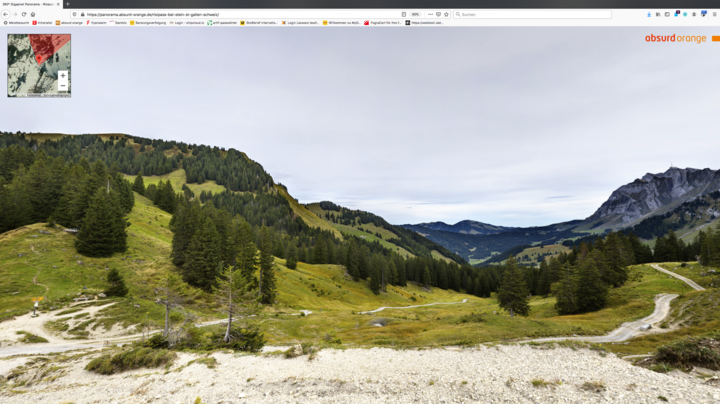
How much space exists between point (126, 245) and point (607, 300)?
333 feet

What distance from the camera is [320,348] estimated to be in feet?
82.5

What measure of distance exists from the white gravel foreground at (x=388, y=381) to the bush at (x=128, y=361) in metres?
0.73

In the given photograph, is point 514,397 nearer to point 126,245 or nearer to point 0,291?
point 0,291

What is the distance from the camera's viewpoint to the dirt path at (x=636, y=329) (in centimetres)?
2795

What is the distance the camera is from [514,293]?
50406 millimetres

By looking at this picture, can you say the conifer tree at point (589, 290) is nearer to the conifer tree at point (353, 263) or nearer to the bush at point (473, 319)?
the bush at point (473, 319)

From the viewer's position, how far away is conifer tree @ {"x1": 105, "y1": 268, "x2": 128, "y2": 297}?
3991cm

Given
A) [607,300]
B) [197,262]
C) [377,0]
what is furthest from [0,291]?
[607,300]

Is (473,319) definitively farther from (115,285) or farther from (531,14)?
(115,285)

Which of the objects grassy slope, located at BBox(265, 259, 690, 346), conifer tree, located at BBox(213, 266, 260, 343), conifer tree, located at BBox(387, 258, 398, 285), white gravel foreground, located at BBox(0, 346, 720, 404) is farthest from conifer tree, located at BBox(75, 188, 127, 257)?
conifer tree, located at BBox(387, 258, 398, 285)

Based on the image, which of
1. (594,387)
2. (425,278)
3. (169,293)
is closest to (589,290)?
(594,387)

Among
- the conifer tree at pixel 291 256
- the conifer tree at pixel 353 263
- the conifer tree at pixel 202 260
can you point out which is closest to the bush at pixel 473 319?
the conifer tree at pixel 202 260

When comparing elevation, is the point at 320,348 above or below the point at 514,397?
below
